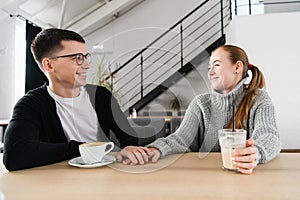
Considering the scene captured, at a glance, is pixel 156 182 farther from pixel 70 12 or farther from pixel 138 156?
pixel 70 12

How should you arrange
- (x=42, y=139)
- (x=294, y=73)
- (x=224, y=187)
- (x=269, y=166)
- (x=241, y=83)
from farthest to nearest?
1. (x=294, y=73)
2. (x=241, y=83)
3. (x=42, y=139)
4. (x=269, y=166)
5. (x=224, y=187)

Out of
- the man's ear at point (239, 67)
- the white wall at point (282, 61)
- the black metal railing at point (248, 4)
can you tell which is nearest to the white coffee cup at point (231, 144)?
the man's ear at point (239, 67)

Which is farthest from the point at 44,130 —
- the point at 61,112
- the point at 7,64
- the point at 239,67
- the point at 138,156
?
the point at 7,64

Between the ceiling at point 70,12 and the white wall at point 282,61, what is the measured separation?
283 centimetres

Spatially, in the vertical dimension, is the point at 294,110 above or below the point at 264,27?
below

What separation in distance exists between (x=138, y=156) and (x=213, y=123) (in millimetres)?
472

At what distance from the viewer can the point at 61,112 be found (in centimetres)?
112

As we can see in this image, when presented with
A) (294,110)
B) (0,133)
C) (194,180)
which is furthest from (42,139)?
(294,110)

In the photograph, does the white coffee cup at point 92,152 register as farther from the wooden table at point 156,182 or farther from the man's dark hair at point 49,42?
the man's dark hair at point 49,42

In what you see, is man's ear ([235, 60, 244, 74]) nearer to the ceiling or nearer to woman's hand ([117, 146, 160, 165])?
woman's hand ([117, 146, 160, 165])

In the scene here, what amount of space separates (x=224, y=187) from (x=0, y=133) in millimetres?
3073

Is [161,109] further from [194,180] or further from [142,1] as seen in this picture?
[142,1]

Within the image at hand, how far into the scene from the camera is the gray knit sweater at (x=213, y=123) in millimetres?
956

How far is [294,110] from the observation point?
3396mm
